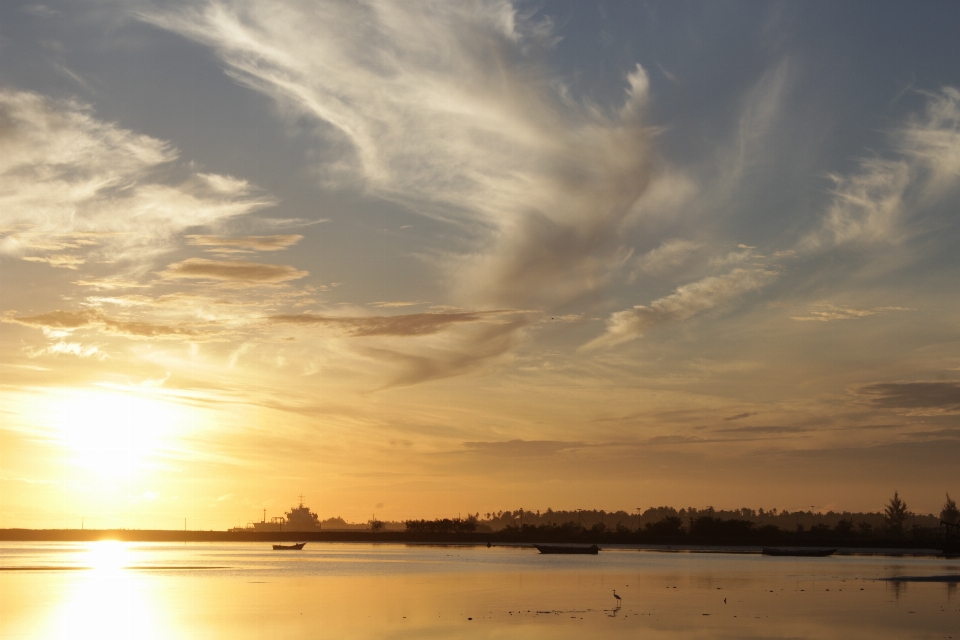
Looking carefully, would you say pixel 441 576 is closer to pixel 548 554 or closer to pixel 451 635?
pixel 451 635

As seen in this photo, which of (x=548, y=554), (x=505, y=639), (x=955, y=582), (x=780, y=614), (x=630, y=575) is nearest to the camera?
(x=505, y=639)

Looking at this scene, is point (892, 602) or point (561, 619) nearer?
point (561, 619)

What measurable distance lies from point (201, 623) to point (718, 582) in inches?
1941

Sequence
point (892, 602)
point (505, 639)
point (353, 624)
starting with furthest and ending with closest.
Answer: point (892, 602), point (353, 624), point (505, 639)

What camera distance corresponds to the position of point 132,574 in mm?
95375

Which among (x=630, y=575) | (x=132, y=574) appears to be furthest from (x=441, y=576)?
(x=132, y=574)

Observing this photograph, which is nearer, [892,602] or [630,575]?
[892,602]

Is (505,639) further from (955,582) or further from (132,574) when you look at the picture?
(132,574)

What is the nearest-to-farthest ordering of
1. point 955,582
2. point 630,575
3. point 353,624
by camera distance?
point 353,624, point 955,582, point 630,575

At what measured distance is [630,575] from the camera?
92.1m

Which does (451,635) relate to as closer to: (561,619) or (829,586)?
(561,619)

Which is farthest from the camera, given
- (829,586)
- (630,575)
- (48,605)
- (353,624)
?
(630,575)

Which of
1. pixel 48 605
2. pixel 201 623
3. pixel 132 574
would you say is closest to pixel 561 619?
pixel 201 623

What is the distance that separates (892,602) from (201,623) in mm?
43358
